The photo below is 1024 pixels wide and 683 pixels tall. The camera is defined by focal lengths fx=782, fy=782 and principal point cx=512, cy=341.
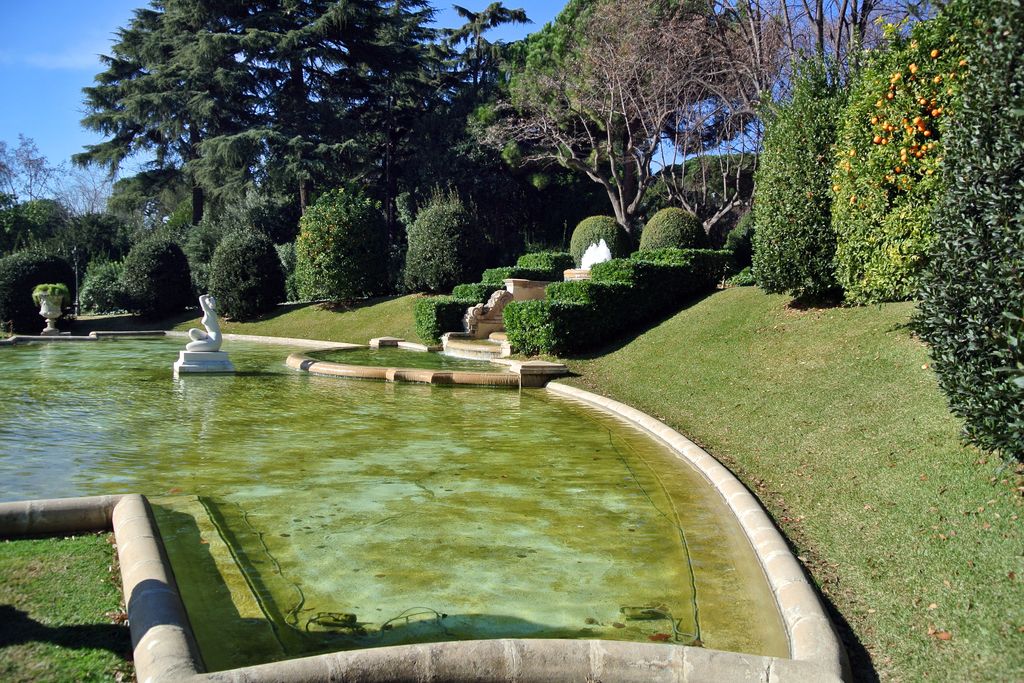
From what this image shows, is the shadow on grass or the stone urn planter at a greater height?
the stone urn planter

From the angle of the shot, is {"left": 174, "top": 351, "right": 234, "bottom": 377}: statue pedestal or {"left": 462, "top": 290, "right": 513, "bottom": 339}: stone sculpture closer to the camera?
{"left": 174, "top": 351, "right": 234, "bottom": 377}: statue pedestal

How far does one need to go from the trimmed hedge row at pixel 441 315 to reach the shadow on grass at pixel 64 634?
1666 cm

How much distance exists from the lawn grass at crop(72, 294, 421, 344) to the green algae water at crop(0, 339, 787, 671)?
Answer: 12.9 meters

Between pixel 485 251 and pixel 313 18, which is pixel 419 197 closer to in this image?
pixel 313 18

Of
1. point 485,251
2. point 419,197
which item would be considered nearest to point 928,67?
point 485,251

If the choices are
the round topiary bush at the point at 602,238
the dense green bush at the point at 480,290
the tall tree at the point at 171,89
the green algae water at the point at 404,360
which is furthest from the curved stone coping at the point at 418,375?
the tall tree at the point at 171,89

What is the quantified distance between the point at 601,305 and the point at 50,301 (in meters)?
20.7

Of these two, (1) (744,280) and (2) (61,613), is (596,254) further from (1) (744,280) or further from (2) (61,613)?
(2) (61,613)

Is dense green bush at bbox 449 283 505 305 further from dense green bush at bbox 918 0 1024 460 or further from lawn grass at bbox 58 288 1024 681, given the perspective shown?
dense green bush at bbox 918 0 1024 460

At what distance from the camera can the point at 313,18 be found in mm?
34812

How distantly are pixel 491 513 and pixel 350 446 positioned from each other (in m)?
2.81

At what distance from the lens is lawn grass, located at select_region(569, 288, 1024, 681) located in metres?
3.66

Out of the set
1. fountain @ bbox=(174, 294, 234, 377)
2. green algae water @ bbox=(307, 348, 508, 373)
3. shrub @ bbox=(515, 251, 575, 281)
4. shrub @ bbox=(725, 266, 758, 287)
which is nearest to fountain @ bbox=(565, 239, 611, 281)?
shrub @ bbox=(515, 251, 575, 281)

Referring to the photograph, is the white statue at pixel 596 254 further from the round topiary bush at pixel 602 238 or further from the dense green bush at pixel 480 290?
the dense green bush at pixel 480 290
